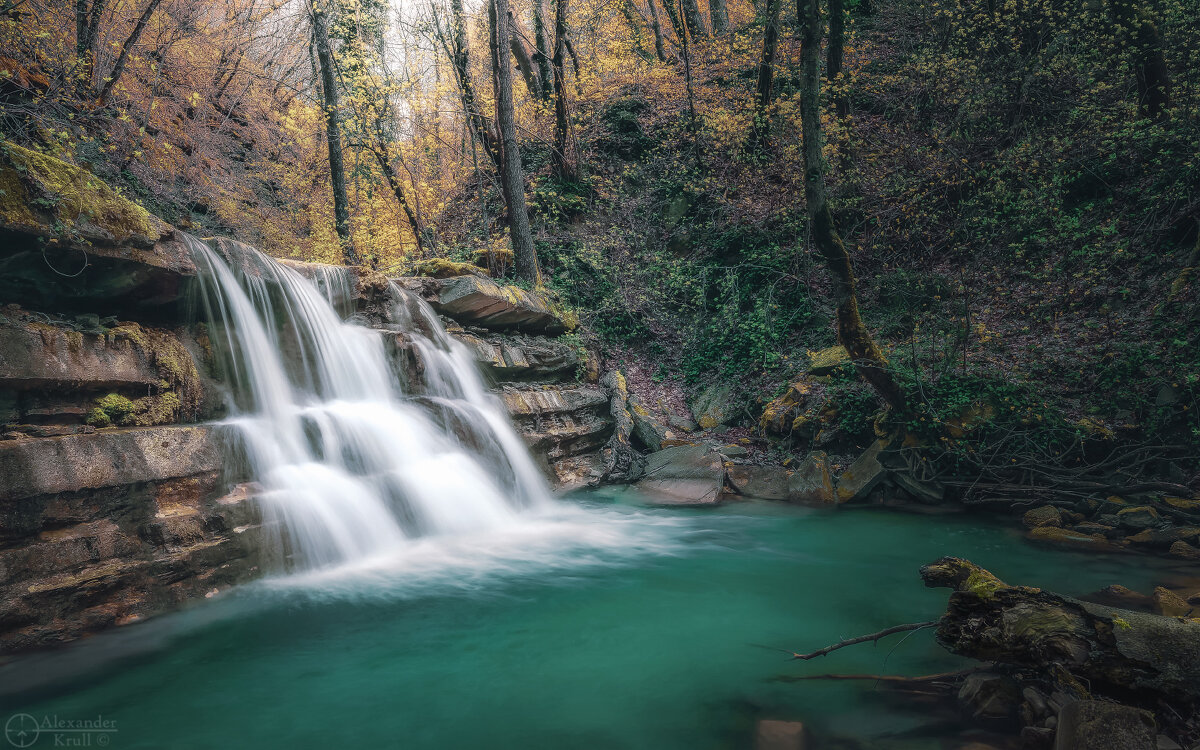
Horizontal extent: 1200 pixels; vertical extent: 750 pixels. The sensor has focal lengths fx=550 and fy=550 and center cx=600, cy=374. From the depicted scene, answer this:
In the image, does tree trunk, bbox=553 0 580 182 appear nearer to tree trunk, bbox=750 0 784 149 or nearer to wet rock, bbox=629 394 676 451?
tree trunk, bbox=750 0 784 149

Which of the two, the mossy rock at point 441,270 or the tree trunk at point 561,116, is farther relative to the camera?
the tree trunk at point 561,116

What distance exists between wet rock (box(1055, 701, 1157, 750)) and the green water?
2.00 ft

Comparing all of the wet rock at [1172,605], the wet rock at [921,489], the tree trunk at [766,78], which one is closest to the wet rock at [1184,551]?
the wet rock at [1172,605]

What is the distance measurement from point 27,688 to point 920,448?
9.85 metres

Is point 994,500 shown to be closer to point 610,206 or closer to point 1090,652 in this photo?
point 1090,652

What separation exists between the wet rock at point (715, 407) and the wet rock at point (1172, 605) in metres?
7.38

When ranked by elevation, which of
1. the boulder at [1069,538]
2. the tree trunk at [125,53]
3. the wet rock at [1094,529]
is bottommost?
the boulder at [1069,538]

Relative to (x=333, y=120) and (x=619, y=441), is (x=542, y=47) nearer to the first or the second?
(x=333, y=120)

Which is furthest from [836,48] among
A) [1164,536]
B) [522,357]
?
[1164,536]

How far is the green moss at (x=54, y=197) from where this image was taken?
462 centimetres

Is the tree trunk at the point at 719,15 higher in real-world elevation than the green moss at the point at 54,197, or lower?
higher

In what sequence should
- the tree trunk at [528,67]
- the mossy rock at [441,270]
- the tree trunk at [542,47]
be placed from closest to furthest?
1. the mossy rock at [441,270]
2. the tree trunk at [542,47]
3. the tree trunk at [528,67]

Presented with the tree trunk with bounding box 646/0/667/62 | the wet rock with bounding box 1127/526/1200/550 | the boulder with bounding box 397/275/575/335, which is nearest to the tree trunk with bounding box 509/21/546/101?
the tree trunk with bounding box 646/0/667/62

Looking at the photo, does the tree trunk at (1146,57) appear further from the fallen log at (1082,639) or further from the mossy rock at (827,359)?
the fallen log at (1082,639)
